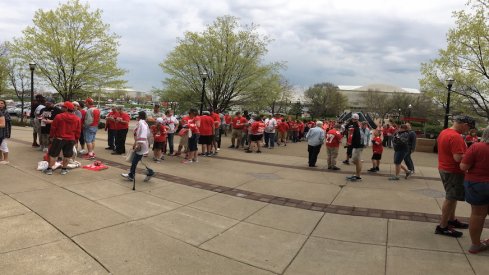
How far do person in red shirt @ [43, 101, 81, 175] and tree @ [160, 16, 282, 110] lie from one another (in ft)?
66.2

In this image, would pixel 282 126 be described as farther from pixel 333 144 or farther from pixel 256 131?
pixel 333 144

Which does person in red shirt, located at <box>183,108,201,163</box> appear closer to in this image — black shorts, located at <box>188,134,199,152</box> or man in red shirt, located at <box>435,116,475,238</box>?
black shorts, located at <box>188,134,199,152</box>

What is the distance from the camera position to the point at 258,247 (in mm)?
4344

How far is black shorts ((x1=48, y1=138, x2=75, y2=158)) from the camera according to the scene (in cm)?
740

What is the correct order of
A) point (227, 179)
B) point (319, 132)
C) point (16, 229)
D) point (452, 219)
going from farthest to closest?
point (319, 132) → point (227, 179) → point (452, 219) → point (16, 229)

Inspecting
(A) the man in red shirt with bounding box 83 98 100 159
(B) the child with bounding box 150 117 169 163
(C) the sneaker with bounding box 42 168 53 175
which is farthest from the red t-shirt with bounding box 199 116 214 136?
(C) the sneaker with bounding box 42 168 53 175

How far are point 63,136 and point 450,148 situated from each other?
7.14 m

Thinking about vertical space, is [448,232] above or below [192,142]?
below

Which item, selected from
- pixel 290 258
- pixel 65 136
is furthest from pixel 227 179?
pixel 290 258

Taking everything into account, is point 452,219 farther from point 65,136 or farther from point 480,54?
point 480,54

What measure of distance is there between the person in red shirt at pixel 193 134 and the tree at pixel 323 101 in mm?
67556

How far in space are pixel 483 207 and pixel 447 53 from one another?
21.4 meters

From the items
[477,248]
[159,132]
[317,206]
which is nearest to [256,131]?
[159,132]

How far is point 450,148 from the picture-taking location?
477 cm
